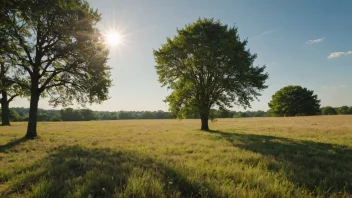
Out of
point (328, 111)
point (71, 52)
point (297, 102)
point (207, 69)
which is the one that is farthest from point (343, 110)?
point (71, 52)

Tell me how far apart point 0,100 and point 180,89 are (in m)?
34.4

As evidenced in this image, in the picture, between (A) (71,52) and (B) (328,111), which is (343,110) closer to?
(B) (328,111)

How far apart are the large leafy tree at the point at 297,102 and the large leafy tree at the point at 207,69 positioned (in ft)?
215

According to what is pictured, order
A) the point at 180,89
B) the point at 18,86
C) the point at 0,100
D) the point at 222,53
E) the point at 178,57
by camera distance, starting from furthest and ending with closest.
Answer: the point at 0,100 < the point at 180,89 < the point at 178,57 < the point at 222,53 < the point at 18,86

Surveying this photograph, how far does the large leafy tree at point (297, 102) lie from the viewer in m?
77.6

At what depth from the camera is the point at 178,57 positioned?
23.8 metres

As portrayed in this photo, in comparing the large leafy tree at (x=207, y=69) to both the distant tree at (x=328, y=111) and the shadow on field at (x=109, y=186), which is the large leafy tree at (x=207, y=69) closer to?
the shadow on field at (x=109, y=186)

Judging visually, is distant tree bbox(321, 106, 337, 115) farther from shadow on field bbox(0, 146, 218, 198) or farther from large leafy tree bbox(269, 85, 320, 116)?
shadow on field bbox(0, 146, 218, 198)

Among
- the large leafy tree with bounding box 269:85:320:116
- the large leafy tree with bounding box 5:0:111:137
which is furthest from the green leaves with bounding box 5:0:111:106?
the large leafy tree with bounding box 269:85:320:116

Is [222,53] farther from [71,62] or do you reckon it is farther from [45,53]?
[45,53]

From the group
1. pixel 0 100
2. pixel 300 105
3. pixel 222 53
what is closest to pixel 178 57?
pixel 222 53

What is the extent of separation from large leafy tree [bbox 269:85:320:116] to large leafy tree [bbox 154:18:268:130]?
65.6 meters

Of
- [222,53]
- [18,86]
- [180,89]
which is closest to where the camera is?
[18,86]

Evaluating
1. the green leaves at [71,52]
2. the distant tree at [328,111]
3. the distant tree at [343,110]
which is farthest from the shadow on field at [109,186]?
the distant tree at [343,110]
